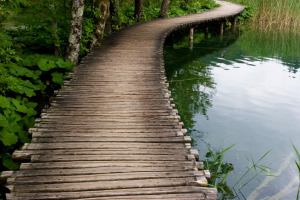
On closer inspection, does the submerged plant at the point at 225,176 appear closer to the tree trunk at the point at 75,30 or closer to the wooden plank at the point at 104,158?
the wooden plank at the point at 104,158

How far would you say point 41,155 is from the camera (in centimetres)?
364

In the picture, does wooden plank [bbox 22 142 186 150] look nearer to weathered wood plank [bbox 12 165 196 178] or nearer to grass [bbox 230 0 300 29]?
weathered wood plank [bbox 12 165 196 178]

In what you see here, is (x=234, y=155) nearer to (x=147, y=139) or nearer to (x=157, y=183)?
(x=147, y=139)

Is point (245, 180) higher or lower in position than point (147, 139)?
lower

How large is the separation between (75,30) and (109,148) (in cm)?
479

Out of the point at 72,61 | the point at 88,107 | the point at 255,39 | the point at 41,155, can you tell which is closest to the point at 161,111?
the point at 88,107

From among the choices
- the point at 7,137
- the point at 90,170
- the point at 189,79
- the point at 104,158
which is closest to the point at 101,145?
the point at 104,158

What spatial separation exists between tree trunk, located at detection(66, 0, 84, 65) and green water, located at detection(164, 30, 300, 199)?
330 cm

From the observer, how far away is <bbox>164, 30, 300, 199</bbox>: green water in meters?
5.60

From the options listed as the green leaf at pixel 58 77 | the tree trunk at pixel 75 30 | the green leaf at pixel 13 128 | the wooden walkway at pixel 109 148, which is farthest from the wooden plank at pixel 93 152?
the tree trunk at pixel 75 30

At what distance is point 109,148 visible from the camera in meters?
3.90

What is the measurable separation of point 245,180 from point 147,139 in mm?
2178

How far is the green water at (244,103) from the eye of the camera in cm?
560

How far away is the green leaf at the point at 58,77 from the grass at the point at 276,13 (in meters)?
18.4
